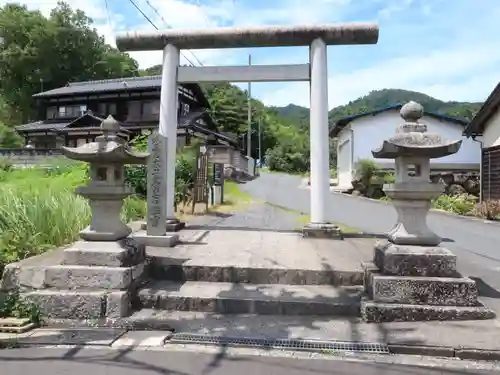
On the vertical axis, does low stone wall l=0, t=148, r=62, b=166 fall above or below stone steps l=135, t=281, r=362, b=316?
above

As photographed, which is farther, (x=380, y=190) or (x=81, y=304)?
(x=380, y=190)

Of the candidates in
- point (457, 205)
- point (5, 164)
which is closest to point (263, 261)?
point (457, 205)

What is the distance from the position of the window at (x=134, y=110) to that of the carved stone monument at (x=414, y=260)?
106 ft

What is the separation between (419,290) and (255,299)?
1975mm

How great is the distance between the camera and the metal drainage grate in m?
4.35

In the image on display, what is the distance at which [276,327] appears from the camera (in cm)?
496

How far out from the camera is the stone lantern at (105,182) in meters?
5.61

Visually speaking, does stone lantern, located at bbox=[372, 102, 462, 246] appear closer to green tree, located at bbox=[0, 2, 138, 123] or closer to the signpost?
the signpost

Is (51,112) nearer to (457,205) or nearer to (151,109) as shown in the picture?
(151,109)

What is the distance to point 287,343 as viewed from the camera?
14.7ft

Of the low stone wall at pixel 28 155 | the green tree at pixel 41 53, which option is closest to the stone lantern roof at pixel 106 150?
the low stone wall at pixel 28 155

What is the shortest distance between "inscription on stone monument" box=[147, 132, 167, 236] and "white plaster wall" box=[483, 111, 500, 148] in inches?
598

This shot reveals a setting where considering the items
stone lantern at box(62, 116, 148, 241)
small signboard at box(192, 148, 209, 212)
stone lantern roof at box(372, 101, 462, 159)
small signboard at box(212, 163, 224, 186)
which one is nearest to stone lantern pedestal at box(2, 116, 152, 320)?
stone lantern at box(62, 116, 148, 241)

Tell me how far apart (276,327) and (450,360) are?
71.3 inches
